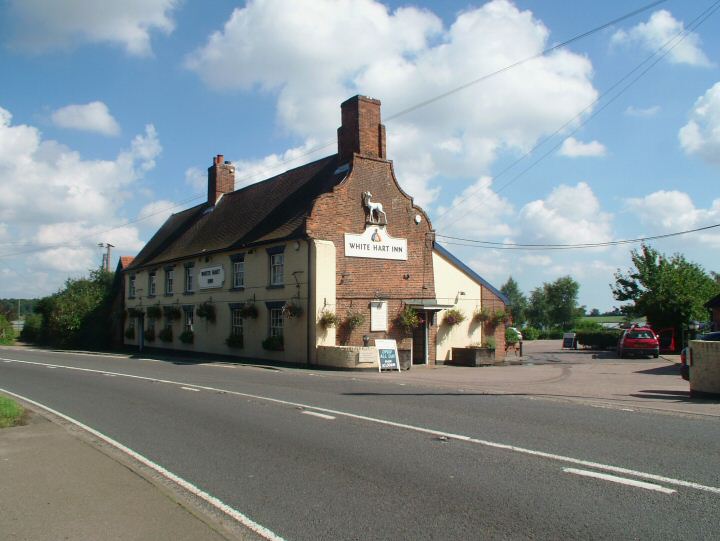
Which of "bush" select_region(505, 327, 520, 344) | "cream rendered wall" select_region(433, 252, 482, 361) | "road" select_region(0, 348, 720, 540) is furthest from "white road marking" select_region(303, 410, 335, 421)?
"bush" select_region(505, 327, 520, 344)

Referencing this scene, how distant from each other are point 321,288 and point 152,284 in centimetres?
1805

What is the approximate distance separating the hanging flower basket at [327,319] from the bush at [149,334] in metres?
16.8

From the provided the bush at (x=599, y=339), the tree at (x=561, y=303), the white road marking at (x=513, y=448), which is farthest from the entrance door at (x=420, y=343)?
the tree at (x=561, y=303)

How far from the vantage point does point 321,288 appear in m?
22.6

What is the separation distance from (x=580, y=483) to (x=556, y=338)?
266ft

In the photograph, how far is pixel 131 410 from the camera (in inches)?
457

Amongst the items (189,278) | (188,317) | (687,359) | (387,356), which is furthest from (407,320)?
(189,278)

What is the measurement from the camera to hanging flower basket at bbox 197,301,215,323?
28.8 m

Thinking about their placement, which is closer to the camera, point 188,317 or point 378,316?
point 378,316

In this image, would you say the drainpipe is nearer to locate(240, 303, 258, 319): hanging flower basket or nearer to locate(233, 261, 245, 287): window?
locate(240, 303, 258, 319): hanging flower basket

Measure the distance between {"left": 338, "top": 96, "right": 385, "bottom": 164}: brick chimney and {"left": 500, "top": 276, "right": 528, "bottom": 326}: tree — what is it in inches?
3308

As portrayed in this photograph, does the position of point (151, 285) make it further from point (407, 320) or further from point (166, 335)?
point (407, 320)

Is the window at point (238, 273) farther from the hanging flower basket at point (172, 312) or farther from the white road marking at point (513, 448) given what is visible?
the white road marking at point (513, 448)

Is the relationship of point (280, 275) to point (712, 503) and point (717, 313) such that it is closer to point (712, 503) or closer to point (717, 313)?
point (712, 503)
